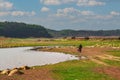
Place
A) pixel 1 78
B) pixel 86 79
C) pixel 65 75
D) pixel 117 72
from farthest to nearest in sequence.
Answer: pixel 117 72 → pixel 65 75 → pixel 86 79 → pixel 1 78

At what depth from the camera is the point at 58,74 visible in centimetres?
4309

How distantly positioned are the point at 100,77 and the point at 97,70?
564 centimetres

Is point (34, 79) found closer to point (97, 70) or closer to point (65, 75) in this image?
point (65, 75)

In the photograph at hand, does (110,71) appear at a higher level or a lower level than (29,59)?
higher

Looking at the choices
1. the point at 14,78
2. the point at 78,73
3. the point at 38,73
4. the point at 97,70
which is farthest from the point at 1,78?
the point at 97,70

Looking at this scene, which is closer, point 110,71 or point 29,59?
point 110,71

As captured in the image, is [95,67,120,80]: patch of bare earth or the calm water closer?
[95,67,120,80]: patch of bare earth

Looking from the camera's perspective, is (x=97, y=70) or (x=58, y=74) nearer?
(x=58, y=74)

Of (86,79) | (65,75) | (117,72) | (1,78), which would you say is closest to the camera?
(1,78)

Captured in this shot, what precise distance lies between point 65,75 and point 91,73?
3.57m

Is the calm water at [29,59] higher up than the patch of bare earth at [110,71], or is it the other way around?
the patch of bare earth at [110,71]

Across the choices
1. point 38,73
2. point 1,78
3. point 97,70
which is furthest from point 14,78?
point 97,70

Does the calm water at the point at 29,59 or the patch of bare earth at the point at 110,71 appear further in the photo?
the calm water at the point at 29,59

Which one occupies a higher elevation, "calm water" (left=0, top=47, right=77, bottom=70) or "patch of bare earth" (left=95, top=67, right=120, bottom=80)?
"patch of bare earth" (left=95, top=67, right=120, bottom=80)
